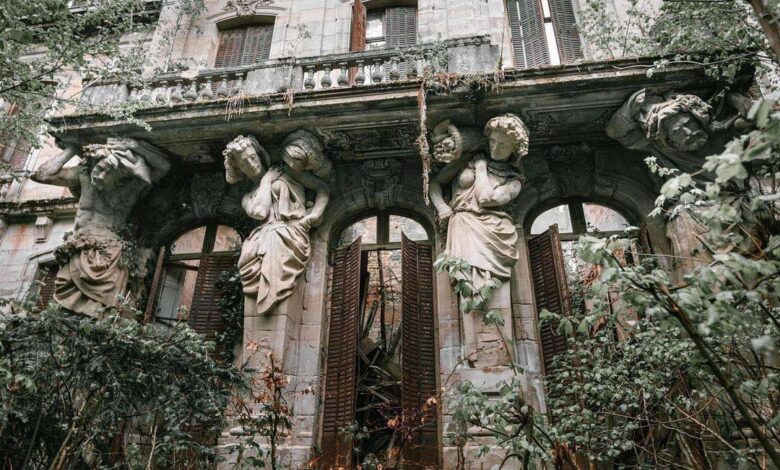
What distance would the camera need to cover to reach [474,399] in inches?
162

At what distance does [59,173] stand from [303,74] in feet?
13.4

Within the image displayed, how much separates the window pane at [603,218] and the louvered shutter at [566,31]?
9.57ft

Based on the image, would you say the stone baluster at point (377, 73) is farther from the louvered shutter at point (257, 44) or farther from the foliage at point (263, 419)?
the foliage at point (263, 419)

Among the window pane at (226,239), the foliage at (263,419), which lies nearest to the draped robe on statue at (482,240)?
→ the foliage at (263,419)

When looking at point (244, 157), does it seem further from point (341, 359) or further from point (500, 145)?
point (500, 145)

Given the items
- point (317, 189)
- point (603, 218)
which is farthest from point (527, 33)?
point (317, 189)

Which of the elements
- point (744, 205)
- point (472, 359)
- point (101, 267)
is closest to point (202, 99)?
point (101, 267)

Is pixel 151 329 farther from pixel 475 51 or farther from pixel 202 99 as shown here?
pixel 475 51

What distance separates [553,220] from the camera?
8742mm

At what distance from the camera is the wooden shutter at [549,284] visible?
24.1ft

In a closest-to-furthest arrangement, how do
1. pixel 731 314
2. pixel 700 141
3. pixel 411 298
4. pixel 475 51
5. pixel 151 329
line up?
pixel 731 314, pixel 151 329, pixel 700 141, pixel 411 298, pixel 475 51

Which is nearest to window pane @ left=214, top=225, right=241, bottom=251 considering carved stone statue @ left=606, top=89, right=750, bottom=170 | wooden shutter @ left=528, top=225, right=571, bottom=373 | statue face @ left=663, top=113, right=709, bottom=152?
wooden shutter @ left=528, top=225, right=571, bottom=373

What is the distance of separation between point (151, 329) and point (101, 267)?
356 cm

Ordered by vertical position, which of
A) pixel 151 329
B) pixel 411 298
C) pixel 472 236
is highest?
pixel 472 236
